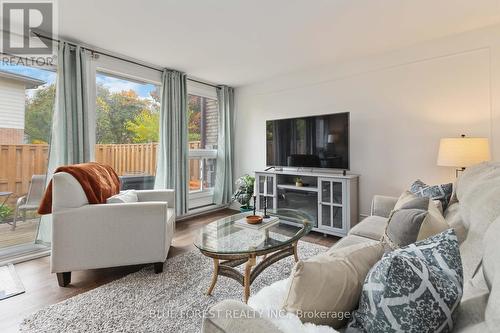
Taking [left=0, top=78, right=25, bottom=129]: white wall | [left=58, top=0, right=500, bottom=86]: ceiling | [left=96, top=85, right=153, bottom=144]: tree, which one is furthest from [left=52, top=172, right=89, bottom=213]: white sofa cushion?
[left=58, top=0, right=500, bottom=86]: ceiling

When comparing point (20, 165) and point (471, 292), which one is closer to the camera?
point (471, 292)

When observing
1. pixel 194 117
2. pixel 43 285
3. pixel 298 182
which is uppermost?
pixel 194 117

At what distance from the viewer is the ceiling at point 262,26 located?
218cm

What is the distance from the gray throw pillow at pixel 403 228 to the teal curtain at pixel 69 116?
120 inches

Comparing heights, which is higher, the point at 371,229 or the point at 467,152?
the point at 467,152

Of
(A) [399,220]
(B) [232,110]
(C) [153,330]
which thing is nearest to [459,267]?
(A) [399,220]

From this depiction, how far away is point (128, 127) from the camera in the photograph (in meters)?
3.46

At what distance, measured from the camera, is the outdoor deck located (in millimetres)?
2621

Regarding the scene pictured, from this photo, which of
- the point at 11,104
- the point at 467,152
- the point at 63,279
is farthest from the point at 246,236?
the point at 11,104

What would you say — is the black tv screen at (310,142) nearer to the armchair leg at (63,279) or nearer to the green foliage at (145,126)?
the green foliage at (145,126)

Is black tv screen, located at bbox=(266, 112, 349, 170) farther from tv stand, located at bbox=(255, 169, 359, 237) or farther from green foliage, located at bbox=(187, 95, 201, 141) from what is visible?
green foliage, located at bbox=(187, 95, 201, 141)

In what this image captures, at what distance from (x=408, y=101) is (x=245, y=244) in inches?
105

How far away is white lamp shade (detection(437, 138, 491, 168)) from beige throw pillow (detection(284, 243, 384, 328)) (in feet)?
7.17

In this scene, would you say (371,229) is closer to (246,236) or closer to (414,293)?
(246,236)
